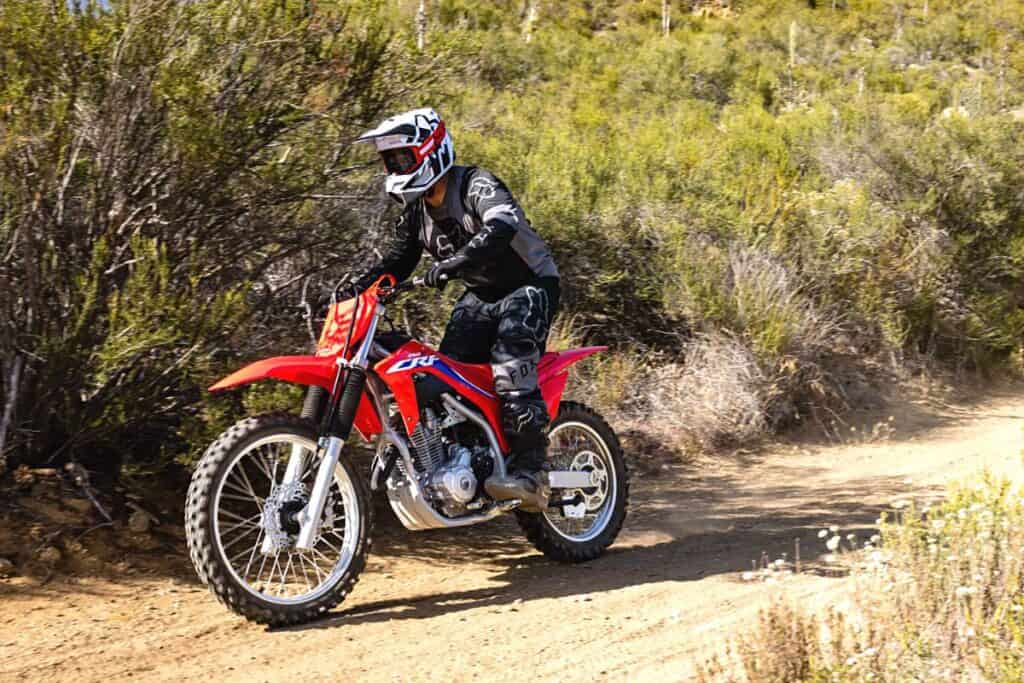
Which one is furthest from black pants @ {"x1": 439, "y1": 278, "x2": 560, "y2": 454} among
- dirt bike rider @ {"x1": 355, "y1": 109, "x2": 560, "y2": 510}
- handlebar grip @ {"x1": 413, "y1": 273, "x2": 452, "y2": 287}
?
handlebar grip @ {"x1": 413, "y1": 273, "x2": 452, "y2": 287}

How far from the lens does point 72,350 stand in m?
5.36

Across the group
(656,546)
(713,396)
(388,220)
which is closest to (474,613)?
(656,546)

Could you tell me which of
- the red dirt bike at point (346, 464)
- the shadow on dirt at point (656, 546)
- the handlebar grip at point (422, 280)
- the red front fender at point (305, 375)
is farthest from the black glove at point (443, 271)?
the shadow on dirt at point (656, 546)

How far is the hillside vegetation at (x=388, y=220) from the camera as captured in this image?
5.52 metres

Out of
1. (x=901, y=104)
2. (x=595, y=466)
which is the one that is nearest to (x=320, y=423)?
(x=595, y=466)

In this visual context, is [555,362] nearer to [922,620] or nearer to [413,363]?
[413,363]

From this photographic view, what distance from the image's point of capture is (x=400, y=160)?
5.39 metres

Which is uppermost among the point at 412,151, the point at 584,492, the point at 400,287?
→ the point at 412,151

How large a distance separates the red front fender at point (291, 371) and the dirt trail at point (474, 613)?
1.07m

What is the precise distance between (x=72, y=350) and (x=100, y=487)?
90 cm

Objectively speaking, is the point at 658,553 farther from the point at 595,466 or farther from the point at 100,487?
the point at 100,487

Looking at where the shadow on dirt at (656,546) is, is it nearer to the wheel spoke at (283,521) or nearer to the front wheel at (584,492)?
the front wheel at (584,492)

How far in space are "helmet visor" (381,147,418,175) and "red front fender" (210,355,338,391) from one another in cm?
100

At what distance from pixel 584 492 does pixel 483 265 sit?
1546mm
